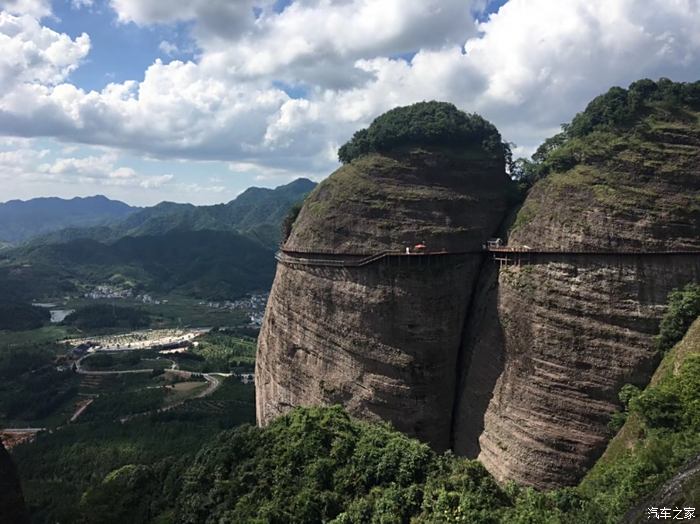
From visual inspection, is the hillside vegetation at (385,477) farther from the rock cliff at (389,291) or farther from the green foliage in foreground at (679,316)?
the rock cliff at (389,291)

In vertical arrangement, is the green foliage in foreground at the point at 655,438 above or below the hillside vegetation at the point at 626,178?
below

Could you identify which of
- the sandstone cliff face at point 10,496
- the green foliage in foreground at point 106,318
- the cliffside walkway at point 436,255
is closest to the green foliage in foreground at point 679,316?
the cliffside walkway at point 436,255

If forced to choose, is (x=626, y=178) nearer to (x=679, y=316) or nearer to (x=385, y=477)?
(x=679, y=316)

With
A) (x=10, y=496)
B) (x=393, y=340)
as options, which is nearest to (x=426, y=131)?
(x=393, y=340)

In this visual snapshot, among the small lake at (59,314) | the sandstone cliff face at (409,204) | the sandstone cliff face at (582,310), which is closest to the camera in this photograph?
the sandstone cliff face at (582,310)

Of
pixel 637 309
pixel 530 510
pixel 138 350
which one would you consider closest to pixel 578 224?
pixel 637 309

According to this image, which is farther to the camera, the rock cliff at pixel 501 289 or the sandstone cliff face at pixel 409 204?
the sandstone cliff face at pixel 409 204
